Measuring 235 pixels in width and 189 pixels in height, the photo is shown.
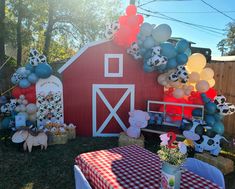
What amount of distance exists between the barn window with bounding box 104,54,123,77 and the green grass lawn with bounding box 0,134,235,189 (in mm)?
1900

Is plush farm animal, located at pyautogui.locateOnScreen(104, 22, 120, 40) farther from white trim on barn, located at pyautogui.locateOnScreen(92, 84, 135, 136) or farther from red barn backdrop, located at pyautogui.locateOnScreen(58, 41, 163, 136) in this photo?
white trim on barn, located at pyautogui.locateOnScreen(92, 84, 135, 136)

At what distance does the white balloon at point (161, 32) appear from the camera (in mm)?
5645

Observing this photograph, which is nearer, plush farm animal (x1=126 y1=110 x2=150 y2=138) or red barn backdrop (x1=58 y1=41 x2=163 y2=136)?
plush farm animal (x1=126 y1=110 x2=150 y2=138)

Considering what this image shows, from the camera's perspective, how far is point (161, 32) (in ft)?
18.5

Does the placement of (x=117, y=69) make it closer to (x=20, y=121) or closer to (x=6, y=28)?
(x=20, y=121)

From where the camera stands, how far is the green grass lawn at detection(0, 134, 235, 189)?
417cm

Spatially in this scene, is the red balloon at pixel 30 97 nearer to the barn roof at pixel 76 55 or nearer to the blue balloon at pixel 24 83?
the blue balloon at pixel 24 83

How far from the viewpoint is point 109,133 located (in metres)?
6.91

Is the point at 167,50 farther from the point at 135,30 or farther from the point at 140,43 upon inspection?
the point at 135,30

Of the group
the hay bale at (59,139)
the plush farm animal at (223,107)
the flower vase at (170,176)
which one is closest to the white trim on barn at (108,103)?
the hay bale at (59,139)

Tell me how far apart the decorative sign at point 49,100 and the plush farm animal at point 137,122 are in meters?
2.05

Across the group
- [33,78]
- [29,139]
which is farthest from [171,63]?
[29,139]

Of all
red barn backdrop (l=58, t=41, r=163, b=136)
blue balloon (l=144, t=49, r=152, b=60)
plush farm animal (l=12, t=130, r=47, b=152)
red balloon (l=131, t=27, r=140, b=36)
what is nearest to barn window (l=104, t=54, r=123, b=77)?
red barn backdrop (l=58, t=41, r=163, b=136)

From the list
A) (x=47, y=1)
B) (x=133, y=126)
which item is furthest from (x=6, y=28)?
(x=133, y=126)
